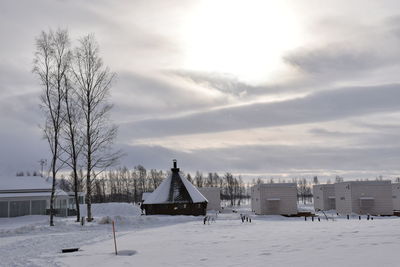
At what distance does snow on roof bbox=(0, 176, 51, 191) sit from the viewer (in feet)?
160

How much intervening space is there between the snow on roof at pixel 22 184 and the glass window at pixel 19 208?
2.33 meters

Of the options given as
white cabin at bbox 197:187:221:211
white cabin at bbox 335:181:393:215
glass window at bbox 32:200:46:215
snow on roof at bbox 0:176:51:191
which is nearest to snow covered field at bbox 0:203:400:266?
glass window at bbox 32:200:46:215

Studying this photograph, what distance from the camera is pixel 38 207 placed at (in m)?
47.8

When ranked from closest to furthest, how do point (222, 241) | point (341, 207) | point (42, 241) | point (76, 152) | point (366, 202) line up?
point (222, 241), point (42, 241), point (76, 152), point (366, 202), point (341, 207)

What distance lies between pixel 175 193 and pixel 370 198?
25.3 m

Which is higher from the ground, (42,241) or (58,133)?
(58,133)

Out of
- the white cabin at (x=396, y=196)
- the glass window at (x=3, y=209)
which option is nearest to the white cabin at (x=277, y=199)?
the white cabin at (x=396, y=196)

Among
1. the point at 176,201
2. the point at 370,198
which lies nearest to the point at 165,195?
the point at 176,201

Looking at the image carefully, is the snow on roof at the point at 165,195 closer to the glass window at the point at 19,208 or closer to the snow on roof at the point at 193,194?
the snow on roof at the point at 193,194

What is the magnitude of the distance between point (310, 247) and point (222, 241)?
4975mm

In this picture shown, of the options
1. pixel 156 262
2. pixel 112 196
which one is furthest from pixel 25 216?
pixel 112 196

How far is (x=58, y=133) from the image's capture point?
3288 centimetres

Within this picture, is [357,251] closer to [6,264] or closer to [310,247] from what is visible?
[310,247]

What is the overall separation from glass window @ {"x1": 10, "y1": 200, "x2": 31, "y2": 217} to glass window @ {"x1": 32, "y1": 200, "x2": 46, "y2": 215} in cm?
59
